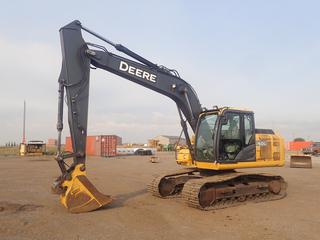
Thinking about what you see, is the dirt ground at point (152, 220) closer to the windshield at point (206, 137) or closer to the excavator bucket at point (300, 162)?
the windshield at point (206, 137)

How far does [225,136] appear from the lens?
11438 mm

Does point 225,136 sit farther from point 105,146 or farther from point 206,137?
point 105,146

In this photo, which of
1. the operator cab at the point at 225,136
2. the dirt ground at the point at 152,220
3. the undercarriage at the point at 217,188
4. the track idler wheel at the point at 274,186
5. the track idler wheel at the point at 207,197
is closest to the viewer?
the dirt ground at the point at 152,220

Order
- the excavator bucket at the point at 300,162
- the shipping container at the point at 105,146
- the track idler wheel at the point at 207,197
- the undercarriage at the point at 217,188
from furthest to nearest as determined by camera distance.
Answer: the shipping container at the point at 105,146, the excavator bucket at the point at 300,162, the undercarriage at the point at 217,188, the track idler wheel at the point at 207,197

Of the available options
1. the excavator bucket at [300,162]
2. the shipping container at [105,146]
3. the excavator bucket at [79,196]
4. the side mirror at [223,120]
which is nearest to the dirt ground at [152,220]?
the excavator bucket at [79,196]

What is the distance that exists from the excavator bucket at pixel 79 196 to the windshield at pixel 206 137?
361cm

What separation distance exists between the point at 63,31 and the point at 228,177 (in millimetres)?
6372

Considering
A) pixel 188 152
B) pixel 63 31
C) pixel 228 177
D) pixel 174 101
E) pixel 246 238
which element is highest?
pixel 63 31

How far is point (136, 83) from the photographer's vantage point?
1143 cm

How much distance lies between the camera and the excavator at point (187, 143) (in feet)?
31.6

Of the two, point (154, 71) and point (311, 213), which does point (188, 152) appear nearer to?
point (154, 71)

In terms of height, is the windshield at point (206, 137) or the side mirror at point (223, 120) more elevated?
the side mirror at point (223, 120)

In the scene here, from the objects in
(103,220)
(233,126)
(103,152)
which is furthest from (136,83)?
(103,152)

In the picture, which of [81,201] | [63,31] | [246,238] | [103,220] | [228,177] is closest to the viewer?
[246,238]
